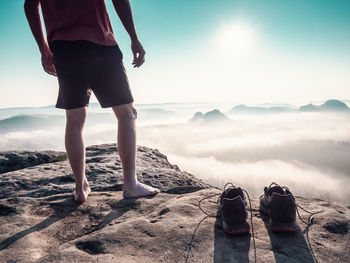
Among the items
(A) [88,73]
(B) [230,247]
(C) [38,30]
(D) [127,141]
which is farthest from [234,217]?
(C) [38,30]

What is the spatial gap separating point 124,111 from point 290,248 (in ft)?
8.45

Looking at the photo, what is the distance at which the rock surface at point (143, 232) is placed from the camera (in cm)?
209

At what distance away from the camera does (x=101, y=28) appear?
303 cm

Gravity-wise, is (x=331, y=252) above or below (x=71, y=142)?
below

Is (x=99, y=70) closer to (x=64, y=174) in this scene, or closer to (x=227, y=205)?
(x=227, y=205)

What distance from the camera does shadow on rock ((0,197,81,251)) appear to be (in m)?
2.39

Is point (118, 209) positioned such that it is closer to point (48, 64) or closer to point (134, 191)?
point (134, 191)

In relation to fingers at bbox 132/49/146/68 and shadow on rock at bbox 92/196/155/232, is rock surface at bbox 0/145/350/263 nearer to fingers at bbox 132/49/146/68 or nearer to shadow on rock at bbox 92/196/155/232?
shadow on rock at bbox 92/196/155/232

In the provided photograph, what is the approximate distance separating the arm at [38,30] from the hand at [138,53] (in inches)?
53.8

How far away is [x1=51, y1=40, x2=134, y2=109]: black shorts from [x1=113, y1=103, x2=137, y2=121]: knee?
0.08 metres

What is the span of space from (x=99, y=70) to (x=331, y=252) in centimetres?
329

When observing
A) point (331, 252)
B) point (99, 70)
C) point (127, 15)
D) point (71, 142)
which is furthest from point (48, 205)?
point (331, 252)

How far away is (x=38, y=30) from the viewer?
332 cm

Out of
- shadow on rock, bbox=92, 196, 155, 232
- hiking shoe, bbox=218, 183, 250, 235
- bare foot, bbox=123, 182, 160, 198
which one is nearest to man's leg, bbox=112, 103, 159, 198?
bare foot, bbox=123, 182, 160, 198
